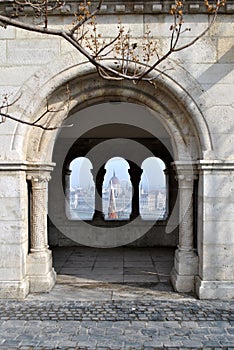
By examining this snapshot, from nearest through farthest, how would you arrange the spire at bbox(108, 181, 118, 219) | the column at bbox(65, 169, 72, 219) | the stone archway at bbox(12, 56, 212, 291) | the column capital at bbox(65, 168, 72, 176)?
1. the stone archway at bbox(12, 56, 212, 291)
2. the column at bbox(65, 169, 72, 219)
3. the column capital at bbox(65, 168, 72, 176)
4. the spire at bbox(108, 181, 118, 219)

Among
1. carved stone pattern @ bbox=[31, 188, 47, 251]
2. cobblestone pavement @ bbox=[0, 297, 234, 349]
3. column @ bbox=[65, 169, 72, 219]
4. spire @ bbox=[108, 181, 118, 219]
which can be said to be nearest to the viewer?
cobblestone pavement @ bbox=[0, 297, 234, 349]

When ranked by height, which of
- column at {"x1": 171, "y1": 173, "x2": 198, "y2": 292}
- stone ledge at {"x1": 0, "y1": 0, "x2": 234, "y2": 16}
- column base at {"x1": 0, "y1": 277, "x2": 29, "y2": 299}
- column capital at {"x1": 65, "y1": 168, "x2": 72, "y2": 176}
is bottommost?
column base at {"x1": 0, "y1": 277, "x2": 29, "y2": 299}

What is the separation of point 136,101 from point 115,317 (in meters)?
2.54

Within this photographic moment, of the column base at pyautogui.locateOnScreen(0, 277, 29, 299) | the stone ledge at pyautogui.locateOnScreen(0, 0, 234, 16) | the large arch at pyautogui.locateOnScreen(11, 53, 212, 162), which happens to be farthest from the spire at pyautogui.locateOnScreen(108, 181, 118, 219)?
the stone ledge at pyautogui.locateOnScreen(0, 0, 234, 16)

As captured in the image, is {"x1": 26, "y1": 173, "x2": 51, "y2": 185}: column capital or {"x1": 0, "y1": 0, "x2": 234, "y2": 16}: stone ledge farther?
{"x1": 26, "y1": 173, "x2": 51, "y2": 185}: column capital

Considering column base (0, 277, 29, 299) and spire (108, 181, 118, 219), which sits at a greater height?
spire (108, 181, 118, 219)

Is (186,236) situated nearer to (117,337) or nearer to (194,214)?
(194,214)

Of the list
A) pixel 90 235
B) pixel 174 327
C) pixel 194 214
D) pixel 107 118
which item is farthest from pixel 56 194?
pixel 174 327

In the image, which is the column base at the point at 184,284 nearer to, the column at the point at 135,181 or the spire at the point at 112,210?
the column at the point at 135,181

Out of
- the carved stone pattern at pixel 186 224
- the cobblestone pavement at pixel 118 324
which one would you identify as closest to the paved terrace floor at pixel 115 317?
the cobblestone pavement at pixel 118 324

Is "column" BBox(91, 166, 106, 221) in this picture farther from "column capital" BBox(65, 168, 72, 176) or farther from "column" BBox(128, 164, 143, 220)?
"column" BBox(128, 164, 143, 220)

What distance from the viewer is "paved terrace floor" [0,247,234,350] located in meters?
3.35

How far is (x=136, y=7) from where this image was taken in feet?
14.3

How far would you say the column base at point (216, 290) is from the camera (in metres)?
4.38
